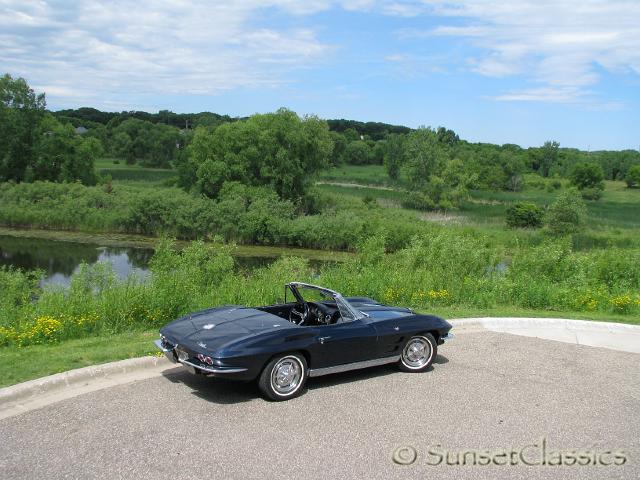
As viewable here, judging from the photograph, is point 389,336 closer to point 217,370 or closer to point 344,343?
point 344,343

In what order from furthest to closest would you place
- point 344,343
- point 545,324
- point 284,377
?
1. point 545,324
2. point 344,343
3. point 284,377

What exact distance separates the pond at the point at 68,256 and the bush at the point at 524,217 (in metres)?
23.1

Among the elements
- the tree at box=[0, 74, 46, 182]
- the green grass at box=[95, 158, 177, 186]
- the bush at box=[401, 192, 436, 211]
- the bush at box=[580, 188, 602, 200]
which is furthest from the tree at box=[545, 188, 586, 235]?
the tree at box=[0, 74, 46, 182]

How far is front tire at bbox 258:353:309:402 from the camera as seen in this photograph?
276 inches

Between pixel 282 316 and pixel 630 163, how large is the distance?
141 m

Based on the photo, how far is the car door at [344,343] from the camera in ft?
24.4

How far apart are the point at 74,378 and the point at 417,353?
433 cm

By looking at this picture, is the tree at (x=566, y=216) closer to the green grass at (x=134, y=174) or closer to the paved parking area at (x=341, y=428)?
the paved parking area at (x=341, y=428)


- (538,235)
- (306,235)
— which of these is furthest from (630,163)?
(306,235)

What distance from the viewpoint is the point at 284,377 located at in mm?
7184

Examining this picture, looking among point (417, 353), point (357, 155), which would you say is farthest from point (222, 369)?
point (357, 155)

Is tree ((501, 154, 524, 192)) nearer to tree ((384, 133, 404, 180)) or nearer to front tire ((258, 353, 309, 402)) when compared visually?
tree ((384, 133, 404, 180))

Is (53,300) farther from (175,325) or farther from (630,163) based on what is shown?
(630,163)

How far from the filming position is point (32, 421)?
627 centimetres
